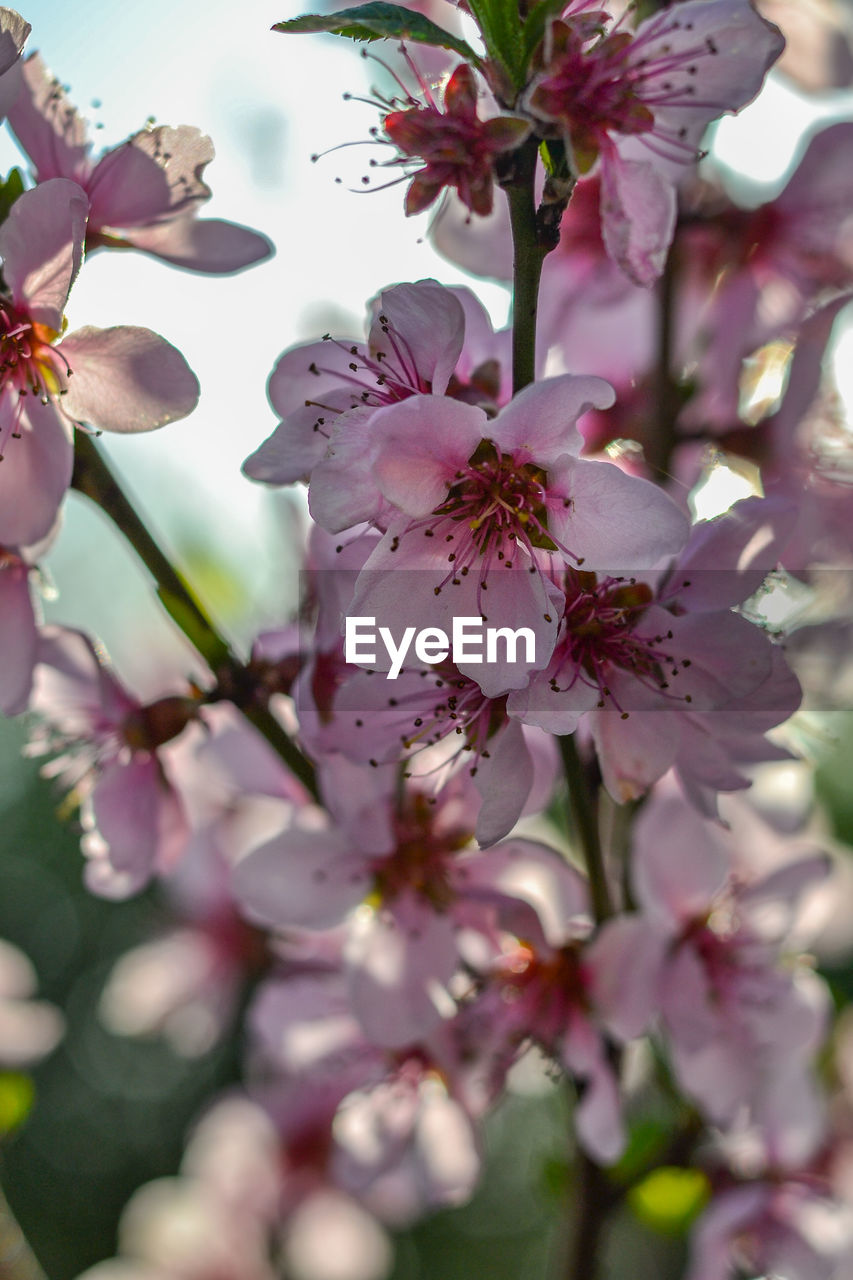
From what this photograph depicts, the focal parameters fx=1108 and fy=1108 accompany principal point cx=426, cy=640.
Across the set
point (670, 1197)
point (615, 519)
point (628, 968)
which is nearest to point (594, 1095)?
point (628, 968)

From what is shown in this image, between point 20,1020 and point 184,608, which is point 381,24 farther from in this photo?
point 20,1020

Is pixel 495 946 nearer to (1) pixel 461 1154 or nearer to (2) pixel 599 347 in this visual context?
(1) pixel 461 1154

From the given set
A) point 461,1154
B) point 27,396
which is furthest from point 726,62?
point 461,1154

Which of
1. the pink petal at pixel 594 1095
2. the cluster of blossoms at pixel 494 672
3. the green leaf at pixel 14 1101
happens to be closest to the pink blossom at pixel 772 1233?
the cluster of blossoms at pixel 494 672

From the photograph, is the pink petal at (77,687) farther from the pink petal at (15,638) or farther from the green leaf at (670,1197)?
the green leaf at (670,1197)

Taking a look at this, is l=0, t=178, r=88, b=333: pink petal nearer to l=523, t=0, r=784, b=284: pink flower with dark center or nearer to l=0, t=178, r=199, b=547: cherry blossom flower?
l=0, t=178, r=199, b=547: cherry blossom flower

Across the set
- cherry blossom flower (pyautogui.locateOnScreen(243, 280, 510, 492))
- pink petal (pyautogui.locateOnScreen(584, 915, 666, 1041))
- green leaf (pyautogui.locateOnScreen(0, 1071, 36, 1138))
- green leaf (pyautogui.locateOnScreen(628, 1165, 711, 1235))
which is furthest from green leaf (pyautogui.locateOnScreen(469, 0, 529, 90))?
green leaf (pyautogui.locateOnScreen(0, 1071, 36, 1138))
